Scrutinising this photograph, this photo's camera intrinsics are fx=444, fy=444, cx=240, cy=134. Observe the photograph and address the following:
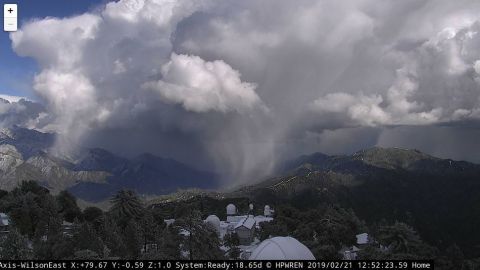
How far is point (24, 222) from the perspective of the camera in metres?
67.6

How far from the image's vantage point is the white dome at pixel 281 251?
4275cm

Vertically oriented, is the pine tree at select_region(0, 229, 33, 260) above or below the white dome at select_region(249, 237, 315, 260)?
above

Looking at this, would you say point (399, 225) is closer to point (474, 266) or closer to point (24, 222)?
point (474, 266)

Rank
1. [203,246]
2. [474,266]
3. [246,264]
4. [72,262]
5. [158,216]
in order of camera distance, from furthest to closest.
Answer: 1. [158,216]
2. [474,266]
3. [203,246]
4. [246,264]
5. [72,262]

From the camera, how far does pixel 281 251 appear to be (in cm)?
4316

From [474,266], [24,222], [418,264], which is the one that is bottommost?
[474,266]

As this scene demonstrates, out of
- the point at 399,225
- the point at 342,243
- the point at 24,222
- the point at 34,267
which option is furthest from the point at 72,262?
the point at 342,243

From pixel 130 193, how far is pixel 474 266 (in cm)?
5520

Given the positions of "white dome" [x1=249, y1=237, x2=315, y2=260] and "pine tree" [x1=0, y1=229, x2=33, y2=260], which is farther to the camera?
"white dome" [x1=249, y1=237, x2=315, y2=260]

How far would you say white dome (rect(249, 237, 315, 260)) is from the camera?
1683 inches

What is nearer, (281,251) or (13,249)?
(13,249)

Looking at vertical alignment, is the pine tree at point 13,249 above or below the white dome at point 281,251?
above

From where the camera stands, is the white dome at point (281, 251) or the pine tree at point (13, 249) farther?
the white dome at point (281, 251)

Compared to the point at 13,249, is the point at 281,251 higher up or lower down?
lower down
